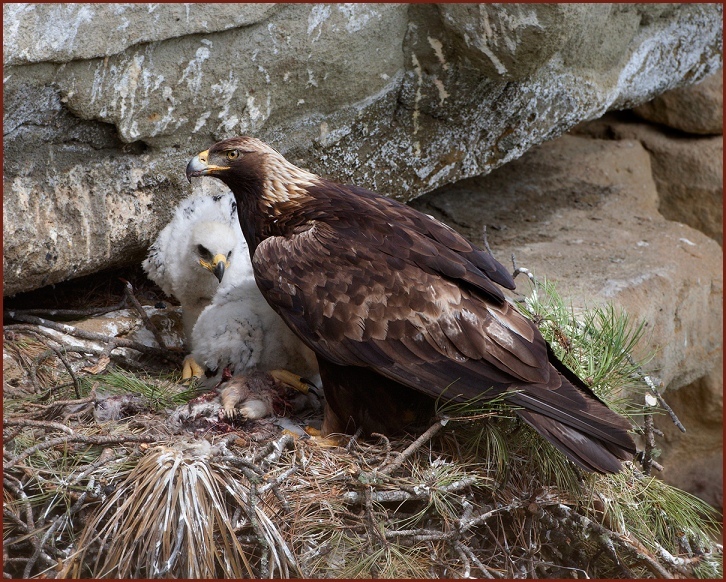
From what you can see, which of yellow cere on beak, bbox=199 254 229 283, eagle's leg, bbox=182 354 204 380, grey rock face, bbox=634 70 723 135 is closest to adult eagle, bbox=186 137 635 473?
yellow cere on beak, bbox=199 254 229 283

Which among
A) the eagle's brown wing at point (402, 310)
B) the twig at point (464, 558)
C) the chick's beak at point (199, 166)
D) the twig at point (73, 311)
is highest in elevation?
the chick's beak at point (199, 166)

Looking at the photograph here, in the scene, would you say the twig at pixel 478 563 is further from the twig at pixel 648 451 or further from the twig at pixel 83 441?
the twig at pixel 83 441

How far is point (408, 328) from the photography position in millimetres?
3162

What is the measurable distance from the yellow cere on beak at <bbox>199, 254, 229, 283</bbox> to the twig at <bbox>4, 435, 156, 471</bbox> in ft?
2.98

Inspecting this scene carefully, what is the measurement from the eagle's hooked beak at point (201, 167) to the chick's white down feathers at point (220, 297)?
0.30 meters

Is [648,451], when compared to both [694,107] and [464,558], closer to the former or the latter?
[464,558]

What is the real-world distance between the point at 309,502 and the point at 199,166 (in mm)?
1461

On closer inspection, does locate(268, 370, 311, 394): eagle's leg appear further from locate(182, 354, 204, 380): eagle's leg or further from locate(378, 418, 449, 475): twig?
locate(378, 418, 449, 475): twig

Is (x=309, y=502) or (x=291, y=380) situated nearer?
(x=309, y=502)

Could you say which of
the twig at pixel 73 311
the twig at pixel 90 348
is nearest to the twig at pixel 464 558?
the twig at pixel 90 348

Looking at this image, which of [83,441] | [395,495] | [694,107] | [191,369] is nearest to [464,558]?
[395,495]

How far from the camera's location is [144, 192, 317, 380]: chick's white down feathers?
12.2ft

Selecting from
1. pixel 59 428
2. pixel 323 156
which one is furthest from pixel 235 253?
pixel 59 428

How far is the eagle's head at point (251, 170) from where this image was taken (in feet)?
11.9
